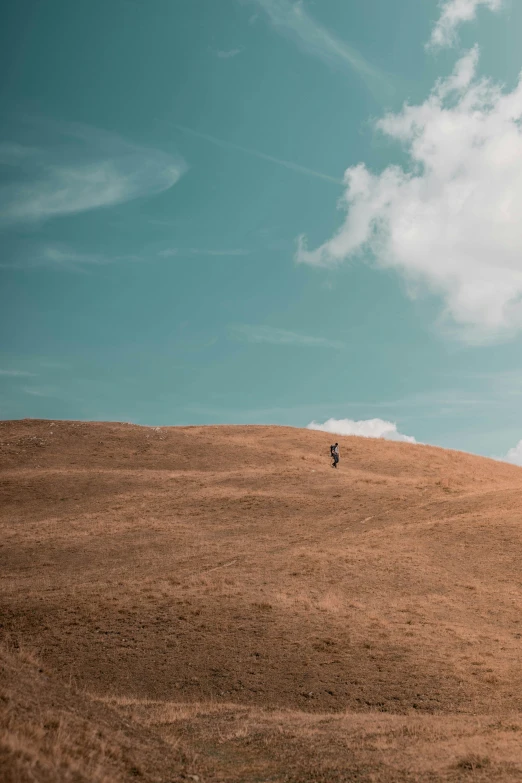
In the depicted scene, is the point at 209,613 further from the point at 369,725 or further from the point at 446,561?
the point at 446,561

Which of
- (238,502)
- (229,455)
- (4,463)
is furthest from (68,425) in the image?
(238,502)

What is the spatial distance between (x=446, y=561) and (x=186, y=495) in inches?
744

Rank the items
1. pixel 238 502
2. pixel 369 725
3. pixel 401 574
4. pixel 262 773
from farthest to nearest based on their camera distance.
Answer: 1. pixel 238 502
2. pixel 401 574
3. pixel 369 725
4. pixel 262 773

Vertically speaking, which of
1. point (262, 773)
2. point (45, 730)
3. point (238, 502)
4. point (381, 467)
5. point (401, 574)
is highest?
point (381, 467)

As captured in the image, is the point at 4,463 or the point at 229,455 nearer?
the point at 4,463

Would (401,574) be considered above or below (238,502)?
below

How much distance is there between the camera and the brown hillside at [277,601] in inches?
591

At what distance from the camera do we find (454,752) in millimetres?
11688

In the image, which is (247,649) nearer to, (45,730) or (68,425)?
(45,730)

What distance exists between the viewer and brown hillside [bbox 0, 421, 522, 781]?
15023 millimetres

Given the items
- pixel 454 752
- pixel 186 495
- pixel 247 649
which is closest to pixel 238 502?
pixel 186 495

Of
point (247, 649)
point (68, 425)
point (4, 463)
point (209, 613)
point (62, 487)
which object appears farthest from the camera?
point (68, 425)

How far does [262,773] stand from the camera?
438 inches

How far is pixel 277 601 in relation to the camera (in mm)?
23016
